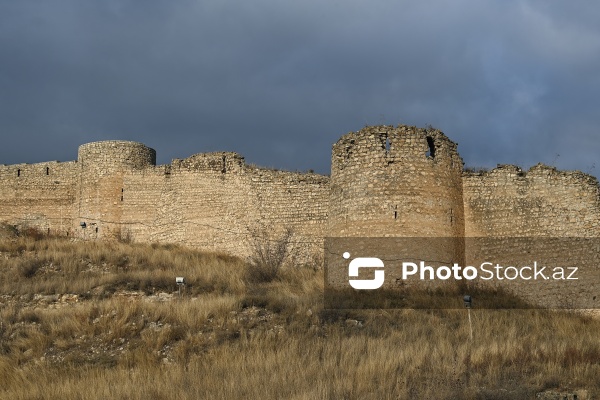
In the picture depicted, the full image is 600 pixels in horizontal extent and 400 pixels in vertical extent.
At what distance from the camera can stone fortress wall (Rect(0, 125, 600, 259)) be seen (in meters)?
15.7

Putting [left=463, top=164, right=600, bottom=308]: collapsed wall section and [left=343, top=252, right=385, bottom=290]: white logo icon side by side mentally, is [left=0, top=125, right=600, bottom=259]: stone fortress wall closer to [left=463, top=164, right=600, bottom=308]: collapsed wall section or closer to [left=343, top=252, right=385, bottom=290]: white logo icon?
[left=463, top=164, right=600, bottom=308]: collapsed wall section

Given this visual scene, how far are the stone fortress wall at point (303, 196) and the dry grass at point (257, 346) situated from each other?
7.13 feet

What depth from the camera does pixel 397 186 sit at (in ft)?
51.1

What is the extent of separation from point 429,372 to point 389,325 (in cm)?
294

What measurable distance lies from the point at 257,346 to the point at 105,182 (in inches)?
501

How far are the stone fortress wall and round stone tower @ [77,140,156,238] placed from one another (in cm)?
3

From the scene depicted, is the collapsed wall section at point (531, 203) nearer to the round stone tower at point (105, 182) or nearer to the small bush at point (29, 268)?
the small bush at point (29, 268)

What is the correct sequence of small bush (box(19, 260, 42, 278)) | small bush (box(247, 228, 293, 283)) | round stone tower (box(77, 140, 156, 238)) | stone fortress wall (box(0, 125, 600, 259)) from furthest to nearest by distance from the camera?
round stone tower (box(77, 140, 156, 238)), small bush (box(247, 228, 293, 283)), small bush (box(19, 260, 42, 278)), stone fortress wall (box(0, 125, 600, 259))

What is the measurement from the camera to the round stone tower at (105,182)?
2278cm

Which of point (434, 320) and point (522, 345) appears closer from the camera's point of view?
point (522, 345)

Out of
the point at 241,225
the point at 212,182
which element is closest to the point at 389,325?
the point at 241,225

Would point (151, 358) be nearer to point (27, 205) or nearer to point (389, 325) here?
point (389, 325)

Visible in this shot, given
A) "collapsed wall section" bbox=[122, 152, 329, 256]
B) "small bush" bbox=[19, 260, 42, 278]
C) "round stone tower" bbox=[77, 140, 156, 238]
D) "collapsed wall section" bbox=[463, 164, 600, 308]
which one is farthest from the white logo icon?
"round stone tower" bbox=[77, 140, 156, 238]

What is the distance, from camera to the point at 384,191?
15.6 meters
